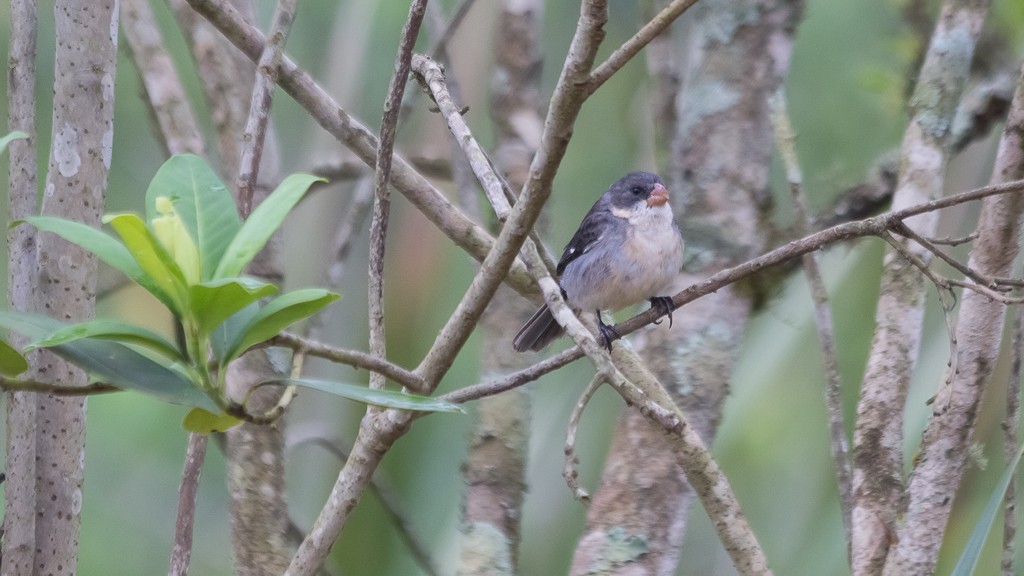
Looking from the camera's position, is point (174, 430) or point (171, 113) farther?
point (174, 430)

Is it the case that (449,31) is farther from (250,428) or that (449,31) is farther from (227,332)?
(227,332)

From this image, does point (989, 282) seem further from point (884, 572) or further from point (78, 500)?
point (78, 500)

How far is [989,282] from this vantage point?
1968 millimetres

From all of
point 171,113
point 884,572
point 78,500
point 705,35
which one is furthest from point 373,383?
point 705,35

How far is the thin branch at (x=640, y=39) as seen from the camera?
4.73 feet

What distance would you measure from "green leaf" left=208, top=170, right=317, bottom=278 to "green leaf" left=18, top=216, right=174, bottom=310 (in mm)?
103

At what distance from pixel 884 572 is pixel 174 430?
3.64 m

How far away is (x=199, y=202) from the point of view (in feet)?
5.18

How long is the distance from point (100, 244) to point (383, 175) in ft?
2.13

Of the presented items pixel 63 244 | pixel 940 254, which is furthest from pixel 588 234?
pixel 63 244

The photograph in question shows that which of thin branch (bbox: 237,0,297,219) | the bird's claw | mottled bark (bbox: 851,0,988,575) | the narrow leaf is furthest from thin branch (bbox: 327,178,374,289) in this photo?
the narrow leaf

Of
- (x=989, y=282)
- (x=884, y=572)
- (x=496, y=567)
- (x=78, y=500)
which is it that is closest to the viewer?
(x=78, y=500)

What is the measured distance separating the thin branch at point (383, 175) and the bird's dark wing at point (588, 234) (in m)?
1.83

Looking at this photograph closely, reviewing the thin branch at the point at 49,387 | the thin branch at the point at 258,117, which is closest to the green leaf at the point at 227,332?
the thin branch at the point at 49,387
